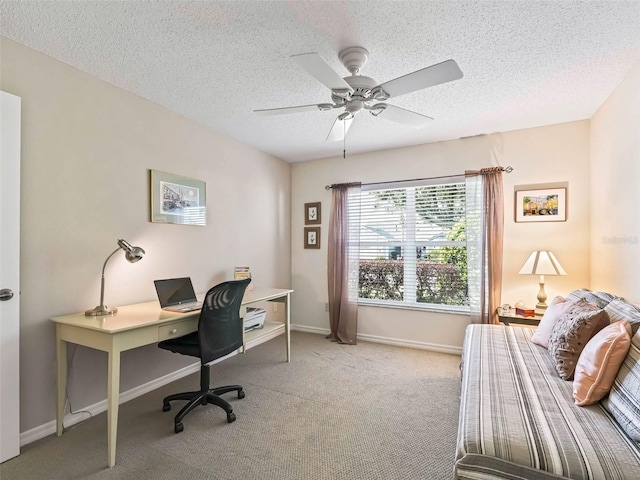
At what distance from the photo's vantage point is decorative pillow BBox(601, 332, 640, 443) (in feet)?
4.02

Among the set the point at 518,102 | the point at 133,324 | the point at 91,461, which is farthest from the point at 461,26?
the point at 91,461

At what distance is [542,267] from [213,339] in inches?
116

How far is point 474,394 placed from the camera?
1.59 metres

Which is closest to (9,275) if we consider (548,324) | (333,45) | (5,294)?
(5,294)

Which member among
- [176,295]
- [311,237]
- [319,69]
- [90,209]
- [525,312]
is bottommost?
[525,312]

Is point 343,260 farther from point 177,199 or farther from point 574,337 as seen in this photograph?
point 574,337

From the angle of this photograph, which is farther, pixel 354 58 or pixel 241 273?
pixel 241 273

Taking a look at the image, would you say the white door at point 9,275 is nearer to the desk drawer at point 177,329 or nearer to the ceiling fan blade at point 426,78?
the desk drawer at point 177,329

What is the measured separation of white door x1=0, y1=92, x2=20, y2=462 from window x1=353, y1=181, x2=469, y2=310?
330cm

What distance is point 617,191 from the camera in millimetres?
2467

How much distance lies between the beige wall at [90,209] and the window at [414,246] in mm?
1932

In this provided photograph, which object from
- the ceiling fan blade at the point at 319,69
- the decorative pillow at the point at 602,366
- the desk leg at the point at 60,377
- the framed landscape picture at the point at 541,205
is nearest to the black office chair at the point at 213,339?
the desk leg at the point at 60,377

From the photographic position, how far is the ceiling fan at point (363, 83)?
1.60 meters

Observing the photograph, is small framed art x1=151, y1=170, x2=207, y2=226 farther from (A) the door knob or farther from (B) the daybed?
(B) the daybed
